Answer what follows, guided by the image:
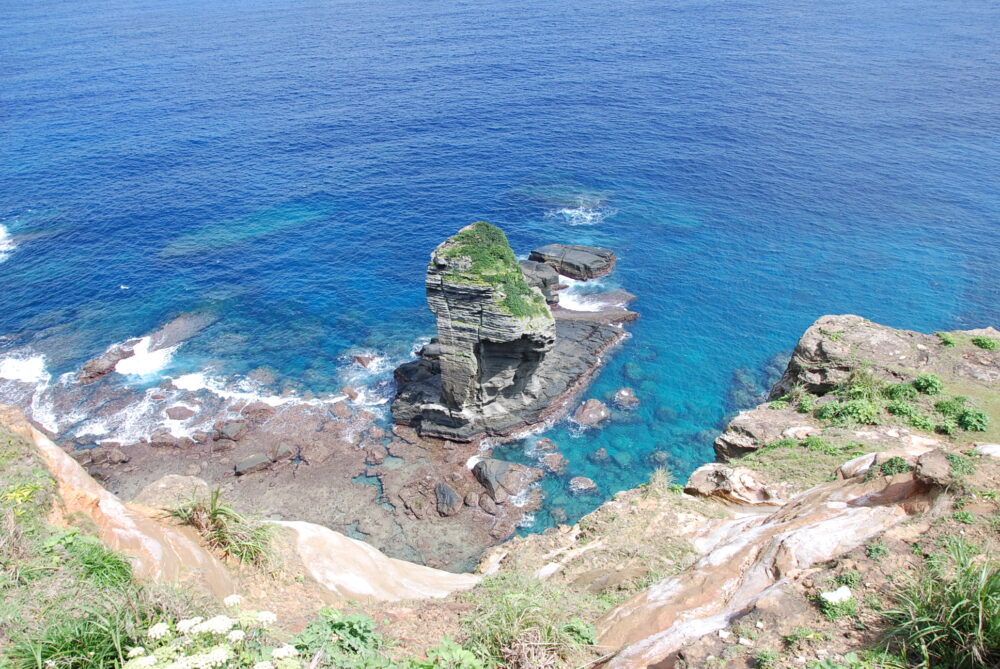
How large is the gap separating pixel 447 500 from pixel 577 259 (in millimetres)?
31798

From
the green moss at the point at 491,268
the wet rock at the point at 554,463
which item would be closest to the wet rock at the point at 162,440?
the green moss at the point at 491,268

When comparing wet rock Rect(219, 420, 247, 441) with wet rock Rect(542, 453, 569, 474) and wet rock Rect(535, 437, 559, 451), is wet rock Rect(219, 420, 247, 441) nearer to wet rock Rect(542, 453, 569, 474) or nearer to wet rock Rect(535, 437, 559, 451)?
wet rock Rect(535, 437, 559, 451)

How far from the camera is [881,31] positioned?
132 m

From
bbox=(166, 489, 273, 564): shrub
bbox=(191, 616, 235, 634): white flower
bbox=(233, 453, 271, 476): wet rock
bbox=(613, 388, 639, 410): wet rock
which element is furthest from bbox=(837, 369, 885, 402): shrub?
bbox=(233, 453, 271, 476): wet rock

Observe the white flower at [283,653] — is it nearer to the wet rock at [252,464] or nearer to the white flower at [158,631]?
the white flower at [158,631]

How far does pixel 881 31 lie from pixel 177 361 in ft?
497

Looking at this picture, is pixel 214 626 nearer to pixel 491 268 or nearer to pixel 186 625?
pixel 186 625

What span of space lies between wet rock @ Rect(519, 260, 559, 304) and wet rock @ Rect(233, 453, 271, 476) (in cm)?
2842

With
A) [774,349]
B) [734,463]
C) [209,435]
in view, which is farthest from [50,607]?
[774,349]

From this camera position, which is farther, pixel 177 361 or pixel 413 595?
pixel 177 361

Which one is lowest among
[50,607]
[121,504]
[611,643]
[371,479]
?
[371,479]

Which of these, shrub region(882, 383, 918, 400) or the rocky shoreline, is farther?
the rocky shoreline

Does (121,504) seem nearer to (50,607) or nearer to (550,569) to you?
(50,607)

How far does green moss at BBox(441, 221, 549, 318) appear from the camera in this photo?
39.5 metres
